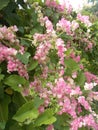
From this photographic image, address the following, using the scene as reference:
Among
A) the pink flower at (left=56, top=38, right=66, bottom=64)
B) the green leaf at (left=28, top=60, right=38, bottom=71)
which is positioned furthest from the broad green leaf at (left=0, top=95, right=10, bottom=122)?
the pink flower at (left=56, top=38, right=66, bottom=64)

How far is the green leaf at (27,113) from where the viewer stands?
1071 millimetres

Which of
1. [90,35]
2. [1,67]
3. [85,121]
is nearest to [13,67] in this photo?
[1,67]

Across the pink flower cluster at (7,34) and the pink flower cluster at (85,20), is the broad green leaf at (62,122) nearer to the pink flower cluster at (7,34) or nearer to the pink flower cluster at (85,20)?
the pink flower cluster at (7,34)

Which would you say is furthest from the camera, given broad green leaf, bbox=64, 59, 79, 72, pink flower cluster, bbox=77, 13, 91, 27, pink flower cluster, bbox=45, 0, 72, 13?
pink flower cluster, bbox=45, 0, 72, 13

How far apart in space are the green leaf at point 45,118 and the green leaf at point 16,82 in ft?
0.38

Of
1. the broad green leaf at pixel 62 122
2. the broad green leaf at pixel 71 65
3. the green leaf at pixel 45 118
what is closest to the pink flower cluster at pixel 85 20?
the broad green leaf at pixel 71 65

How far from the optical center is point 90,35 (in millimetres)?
2064

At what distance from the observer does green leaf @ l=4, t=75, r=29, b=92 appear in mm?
1164

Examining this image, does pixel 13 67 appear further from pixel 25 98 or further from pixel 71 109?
pixel 71 109

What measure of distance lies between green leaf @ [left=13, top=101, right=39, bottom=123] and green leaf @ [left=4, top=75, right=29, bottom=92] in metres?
0.08

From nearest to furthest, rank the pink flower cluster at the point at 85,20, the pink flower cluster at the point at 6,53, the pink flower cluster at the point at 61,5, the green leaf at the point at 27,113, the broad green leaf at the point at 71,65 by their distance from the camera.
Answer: the green leaf at the point at 27,113
the pink flower cluster at the point at 6,53
the broad green leaf at the point at 71,65
the pink flower cluster at the point at 85,20
the pink flower cluster at the point at 61,5

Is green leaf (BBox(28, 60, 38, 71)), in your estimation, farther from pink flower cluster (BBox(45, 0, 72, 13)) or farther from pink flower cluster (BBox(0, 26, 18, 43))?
pink flower cluster (BBox(45, 0, 72, 13))

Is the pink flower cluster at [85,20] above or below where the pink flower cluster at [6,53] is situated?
above

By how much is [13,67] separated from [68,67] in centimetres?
23
